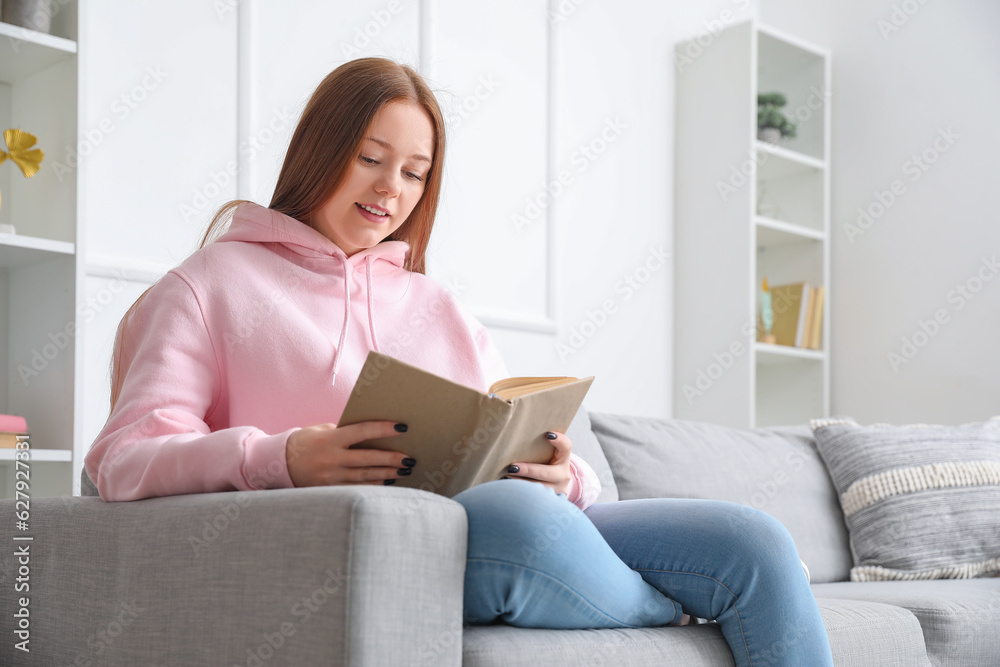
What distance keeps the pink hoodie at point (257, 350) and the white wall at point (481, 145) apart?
1.71 feet

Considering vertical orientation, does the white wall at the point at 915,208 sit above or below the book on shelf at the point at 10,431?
above

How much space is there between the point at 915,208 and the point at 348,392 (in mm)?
2613

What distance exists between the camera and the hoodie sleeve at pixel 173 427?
1012mm

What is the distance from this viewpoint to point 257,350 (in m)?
1.19

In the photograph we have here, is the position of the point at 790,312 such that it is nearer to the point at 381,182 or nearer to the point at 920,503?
the point at 920,503

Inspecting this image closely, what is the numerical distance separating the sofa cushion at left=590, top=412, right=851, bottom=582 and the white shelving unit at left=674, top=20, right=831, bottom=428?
39.6 inches

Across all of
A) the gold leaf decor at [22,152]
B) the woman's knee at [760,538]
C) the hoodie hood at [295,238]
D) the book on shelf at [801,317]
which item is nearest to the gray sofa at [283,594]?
the woman's knee at [760,538]

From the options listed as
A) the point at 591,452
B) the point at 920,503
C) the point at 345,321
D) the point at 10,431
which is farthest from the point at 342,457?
the point at 920,503

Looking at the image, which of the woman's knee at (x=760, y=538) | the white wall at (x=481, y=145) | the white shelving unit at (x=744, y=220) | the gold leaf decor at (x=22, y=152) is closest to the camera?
the woman's knee at (x=760, y=538)

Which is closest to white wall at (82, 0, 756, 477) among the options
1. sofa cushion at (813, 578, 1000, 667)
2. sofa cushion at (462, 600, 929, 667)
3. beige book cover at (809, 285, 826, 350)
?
beige book cover at (809, 285, 826, 350)

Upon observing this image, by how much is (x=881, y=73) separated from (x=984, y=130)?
427mm

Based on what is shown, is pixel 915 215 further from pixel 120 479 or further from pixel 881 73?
pixel 120 479

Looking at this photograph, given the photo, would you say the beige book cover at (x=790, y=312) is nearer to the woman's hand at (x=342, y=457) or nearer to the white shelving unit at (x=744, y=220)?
the white shelving unit at (x=744, y=220)

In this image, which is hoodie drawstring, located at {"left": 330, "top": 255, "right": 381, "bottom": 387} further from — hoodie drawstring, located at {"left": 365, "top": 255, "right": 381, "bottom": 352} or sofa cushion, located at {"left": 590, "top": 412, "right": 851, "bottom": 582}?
sofa cushion, located at {"left": 590, "top": 412, "right": 851, "bottom": 582}
